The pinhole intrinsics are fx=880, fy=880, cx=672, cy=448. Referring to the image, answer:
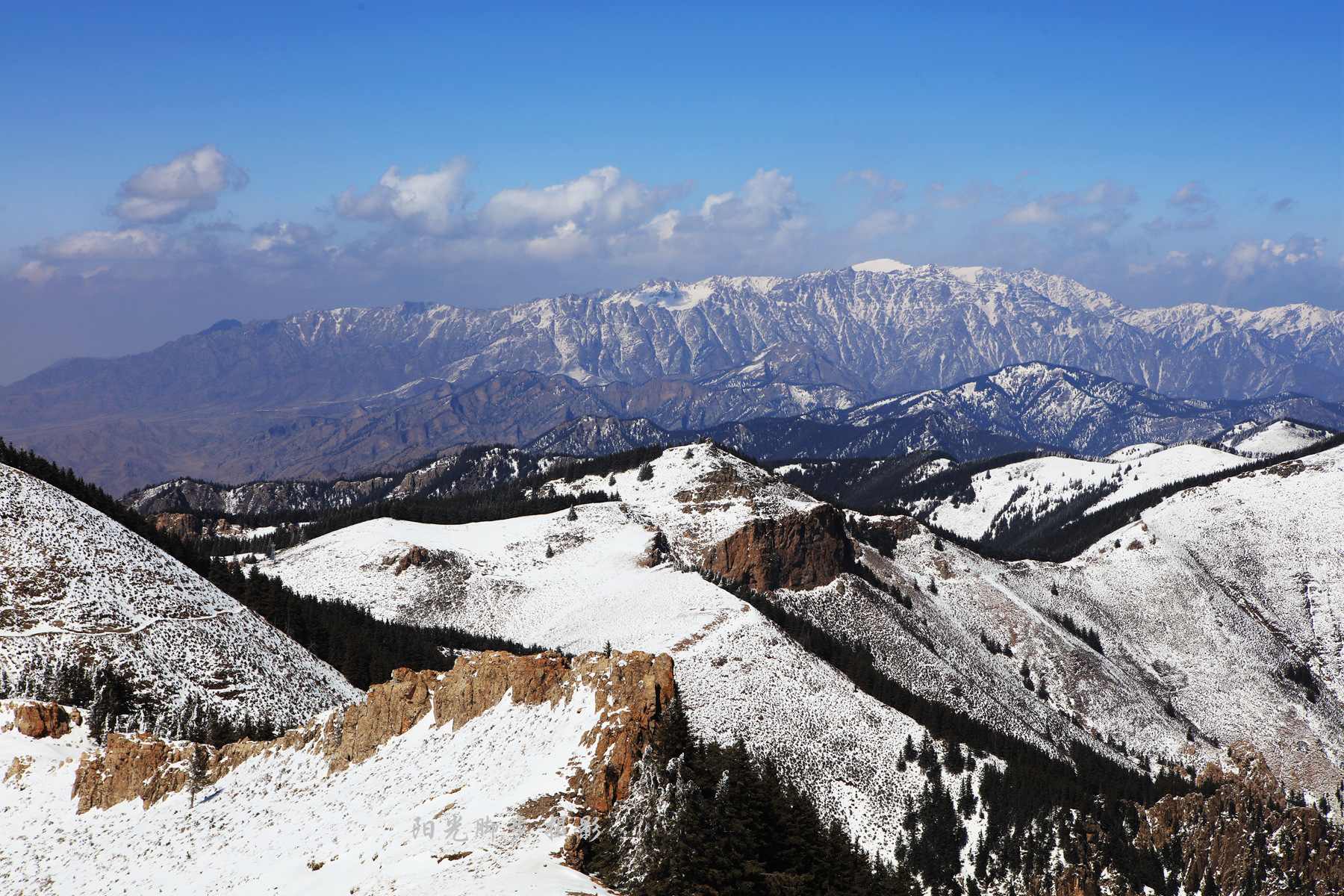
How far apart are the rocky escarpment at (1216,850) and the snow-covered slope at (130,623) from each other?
83488mm

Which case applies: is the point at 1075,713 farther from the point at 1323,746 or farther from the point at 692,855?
the point at 692,855

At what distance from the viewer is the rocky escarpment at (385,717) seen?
4788 cm

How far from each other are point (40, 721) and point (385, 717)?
88.8 feet

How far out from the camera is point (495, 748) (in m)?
46.0

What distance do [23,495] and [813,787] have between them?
87.4m

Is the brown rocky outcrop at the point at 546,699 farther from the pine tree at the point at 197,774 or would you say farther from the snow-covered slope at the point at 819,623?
the snow-covered slope at the point at 819,623

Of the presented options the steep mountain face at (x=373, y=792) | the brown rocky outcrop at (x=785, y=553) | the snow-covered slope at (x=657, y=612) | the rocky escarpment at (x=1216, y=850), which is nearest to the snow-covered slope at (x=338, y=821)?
the steep mountain face at (x=373, y=792)

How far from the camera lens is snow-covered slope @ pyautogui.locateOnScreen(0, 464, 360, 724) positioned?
7575cm

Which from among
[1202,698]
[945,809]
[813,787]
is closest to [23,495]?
[813,787]

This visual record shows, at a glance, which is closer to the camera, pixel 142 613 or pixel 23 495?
pixel 142 613

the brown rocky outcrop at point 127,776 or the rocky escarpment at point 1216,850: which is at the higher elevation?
the brown rocky outcrop at point 127,776

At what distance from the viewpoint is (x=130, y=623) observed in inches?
3201

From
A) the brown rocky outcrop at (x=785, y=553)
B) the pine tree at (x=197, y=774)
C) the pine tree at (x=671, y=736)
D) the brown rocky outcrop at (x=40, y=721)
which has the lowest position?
the brown rocky outcrop at (x=785, y=553)

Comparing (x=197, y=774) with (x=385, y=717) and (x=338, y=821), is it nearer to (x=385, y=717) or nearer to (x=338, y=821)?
(x=385, y=717)
